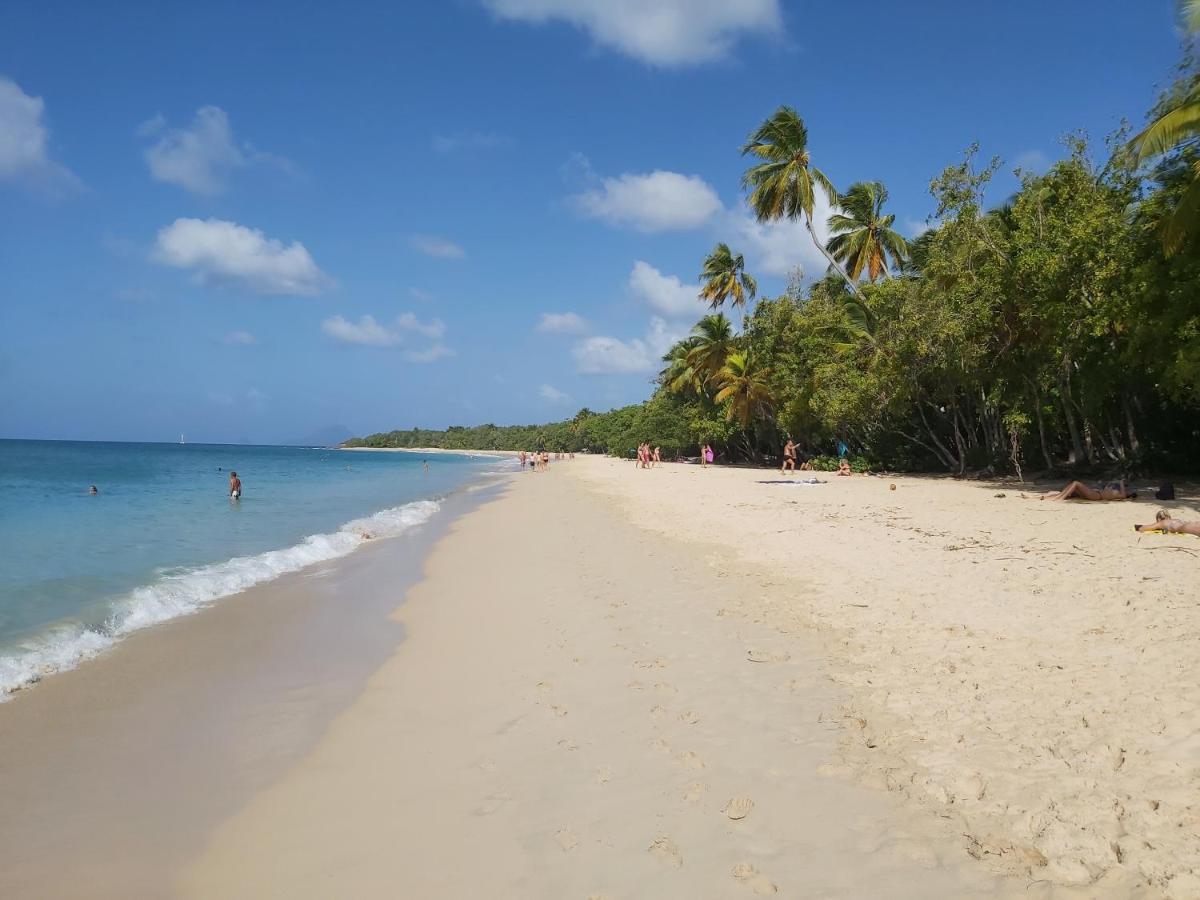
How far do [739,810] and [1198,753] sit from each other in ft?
7.52

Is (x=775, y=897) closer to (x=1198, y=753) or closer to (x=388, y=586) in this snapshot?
(x=1198, y=753)

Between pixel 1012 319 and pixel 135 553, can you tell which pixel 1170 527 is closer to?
pixel 1012 319

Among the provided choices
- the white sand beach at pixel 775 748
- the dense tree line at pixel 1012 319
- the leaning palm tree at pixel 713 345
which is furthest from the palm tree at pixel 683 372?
the white sand beach at pixel 775 748

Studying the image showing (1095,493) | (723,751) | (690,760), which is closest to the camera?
(690,760)

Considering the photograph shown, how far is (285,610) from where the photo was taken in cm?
825

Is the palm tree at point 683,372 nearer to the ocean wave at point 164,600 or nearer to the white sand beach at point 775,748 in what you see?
the ocean wave at point 164,600

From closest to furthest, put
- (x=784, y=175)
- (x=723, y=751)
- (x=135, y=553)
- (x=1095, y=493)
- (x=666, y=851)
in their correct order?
(x=666, y=851) → (x=723, y=751) → (x=135, y=553) → (x=1095, y=493) → (x=784, y=175)

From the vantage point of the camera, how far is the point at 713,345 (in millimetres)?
41125

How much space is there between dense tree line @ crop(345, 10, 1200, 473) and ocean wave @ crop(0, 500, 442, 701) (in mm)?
15713

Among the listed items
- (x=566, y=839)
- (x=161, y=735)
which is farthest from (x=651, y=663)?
(x=161, y=735)

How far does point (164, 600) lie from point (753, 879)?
27.2ft

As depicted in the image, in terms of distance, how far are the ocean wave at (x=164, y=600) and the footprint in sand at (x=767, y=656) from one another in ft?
19.2

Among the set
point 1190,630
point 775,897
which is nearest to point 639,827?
point 775,897

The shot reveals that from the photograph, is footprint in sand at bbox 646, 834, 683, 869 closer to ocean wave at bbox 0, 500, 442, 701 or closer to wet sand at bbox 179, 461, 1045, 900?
wet sand at bbox 179, 461, 1045, 900
